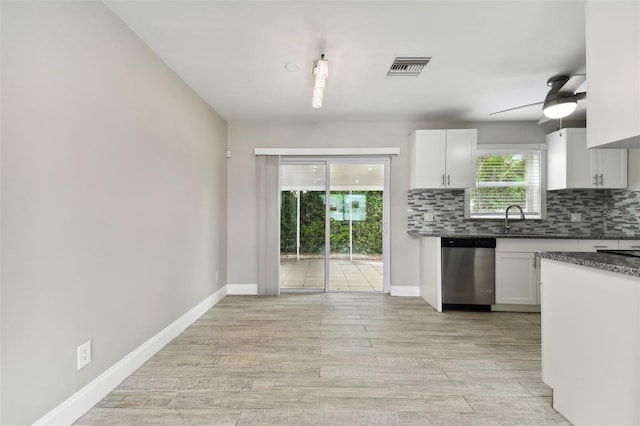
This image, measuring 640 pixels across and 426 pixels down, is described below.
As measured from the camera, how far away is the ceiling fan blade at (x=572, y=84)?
2.46 meters

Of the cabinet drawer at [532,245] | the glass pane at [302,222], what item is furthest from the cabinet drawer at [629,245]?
the glass pane at [302,222]

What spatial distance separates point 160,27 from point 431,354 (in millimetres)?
3206

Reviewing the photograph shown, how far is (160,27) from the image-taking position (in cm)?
212

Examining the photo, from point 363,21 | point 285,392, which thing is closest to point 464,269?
point 285,392

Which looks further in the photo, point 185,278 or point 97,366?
Answer: point 185,278

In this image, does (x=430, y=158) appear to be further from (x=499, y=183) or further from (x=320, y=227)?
(x=320, y=227)

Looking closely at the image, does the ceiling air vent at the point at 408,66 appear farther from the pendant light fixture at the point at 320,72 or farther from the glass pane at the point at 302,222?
the glass pane at the point at 302,222

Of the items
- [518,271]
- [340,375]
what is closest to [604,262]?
[340,375]

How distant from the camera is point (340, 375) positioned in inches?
83.6

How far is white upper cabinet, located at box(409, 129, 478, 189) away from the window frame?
376mm

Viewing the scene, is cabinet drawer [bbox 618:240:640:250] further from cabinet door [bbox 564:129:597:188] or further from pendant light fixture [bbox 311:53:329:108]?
pendant light fixture [bbox 311:53:329:108]

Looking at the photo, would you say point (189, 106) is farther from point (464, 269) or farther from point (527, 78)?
point (464, 269)

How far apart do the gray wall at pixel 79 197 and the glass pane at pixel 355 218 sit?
225 cm

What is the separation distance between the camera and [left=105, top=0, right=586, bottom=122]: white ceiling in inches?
76.5
